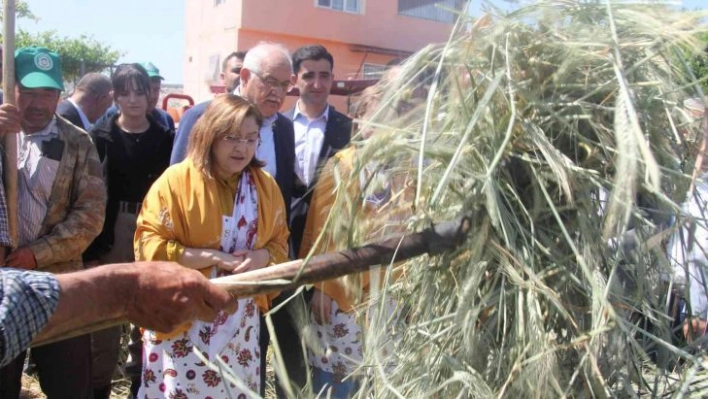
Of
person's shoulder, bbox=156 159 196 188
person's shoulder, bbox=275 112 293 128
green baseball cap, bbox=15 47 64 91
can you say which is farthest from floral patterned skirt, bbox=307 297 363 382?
green baseball cap, bbox=15 47 64 91

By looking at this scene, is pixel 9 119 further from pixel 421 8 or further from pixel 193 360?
pixel 421 8

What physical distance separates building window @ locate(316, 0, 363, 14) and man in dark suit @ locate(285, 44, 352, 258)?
47.2 feet

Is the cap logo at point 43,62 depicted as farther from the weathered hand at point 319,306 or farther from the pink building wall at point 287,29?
the pink building wall at point 287,29

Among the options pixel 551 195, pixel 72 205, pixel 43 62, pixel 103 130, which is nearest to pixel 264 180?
pixel 72 205

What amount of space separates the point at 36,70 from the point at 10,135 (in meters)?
0.47

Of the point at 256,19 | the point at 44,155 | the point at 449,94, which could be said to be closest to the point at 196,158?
the point at 44,155

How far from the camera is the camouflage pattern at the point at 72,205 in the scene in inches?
123

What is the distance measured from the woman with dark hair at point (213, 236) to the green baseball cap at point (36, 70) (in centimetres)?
75

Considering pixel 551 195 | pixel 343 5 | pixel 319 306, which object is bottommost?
pixel 319 306

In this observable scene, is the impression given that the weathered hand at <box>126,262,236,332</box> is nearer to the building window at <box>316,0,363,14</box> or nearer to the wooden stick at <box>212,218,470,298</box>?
the wooden stick at <box>212,218,470,298</box>

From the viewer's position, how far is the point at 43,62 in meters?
3.23

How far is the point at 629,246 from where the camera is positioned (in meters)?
1.64

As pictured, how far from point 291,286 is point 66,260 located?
1.85 m

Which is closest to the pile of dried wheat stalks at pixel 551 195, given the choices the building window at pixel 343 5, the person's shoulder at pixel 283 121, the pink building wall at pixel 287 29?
the person's shoulder at pixel 283 121
